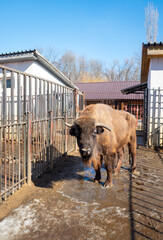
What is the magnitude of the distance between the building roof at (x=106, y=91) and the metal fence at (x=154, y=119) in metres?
13.4

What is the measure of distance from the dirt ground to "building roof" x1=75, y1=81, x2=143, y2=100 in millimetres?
17970

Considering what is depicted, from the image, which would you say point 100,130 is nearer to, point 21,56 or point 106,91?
point 21,56

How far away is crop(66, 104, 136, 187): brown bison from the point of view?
12.8 feet

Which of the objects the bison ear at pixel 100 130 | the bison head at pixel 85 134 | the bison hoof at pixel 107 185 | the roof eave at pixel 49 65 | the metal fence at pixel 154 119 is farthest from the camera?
the roof eave at pixel 49 65

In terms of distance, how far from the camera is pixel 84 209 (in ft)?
11.8

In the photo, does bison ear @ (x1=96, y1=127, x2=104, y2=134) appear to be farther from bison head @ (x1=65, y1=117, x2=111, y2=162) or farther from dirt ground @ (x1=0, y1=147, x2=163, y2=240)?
dirt ground @ (x1=0, y1=147, x2=163, y2=240)

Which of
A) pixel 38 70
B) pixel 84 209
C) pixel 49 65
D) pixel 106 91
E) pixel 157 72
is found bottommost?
pixel 84 209

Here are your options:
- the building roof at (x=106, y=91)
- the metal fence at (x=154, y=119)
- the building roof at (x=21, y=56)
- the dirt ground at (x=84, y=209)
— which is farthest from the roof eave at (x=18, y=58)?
the building roof at (x=106, y=91)

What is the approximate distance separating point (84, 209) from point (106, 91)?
71.1 feet

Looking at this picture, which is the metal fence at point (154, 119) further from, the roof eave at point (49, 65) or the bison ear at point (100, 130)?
the roof eave at point (49, 65)

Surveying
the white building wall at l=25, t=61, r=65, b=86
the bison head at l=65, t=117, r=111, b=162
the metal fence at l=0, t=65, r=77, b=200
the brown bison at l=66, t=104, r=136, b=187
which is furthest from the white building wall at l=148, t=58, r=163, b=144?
the white building wall at l=25, t=61, r=65, b=86

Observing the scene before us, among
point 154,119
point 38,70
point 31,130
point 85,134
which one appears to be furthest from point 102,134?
point 38,70

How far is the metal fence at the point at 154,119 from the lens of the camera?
8.86 metres

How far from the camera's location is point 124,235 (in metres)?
2.86
